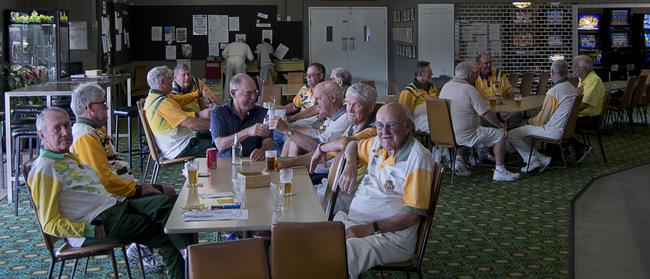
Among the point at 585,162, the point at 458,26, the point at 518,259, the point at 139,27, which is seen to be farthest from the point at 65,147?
the point at 139,27

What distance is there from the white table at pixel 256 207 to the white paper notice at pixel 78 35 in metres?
10.2

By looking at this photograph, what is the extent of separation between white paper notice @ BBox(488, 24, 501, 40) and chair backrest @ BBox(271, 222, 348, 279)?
12783mm

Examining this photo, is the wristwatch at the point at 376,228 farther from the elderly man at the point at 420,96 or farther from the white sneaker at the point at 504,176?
the elderly man at the point at 420,96

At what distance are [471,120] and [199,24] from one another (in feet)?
37.2

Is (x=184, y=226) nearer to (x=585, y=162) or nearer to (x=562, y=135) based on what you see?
(x=562, y=135)

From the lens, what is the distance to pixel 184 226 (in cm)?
390

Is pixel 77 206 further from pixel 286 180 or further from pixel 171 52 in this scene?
pixel 171 52

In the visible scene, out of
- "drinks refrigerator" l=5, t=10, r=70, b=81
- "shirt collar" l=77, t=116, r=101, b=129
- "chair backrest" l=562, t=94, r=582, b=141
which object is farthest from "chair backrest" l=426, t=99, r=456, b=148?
"drinks refrigerator" l=5, t=10, r=70, b=81

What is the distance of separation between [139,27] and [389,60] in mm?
5475

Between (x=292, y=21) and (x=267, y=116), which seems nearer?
(x=267, y=116)

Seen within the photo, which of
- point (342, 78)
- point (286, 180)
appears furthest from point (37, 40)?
point (286, 180)

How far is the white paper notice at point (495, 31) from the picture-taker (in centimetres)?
1565

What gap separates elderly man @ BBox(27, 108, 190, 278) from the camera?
450cm

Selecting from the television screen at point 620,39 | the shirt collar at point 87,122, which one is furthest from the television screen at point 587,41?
the shirt collar at point 87,122
